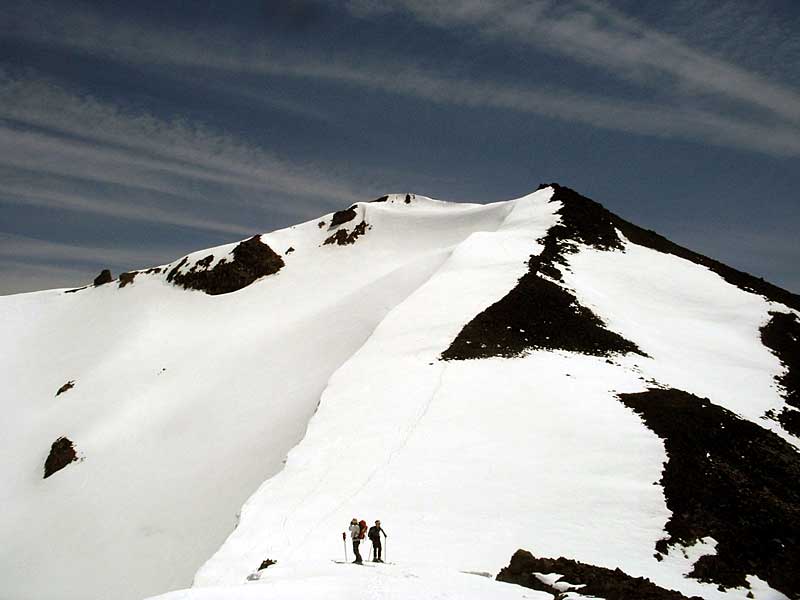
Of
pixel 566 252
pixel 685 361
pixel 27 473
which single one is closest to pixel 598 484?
pixel 685 361

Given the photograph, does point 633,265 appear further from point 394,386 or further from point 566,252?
point 394,386

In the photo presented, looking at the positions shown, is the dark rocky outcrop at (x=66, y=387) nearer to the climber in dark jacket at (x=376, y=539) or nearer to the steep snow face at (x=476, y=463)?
the steep snow face at (x=476, y=463)

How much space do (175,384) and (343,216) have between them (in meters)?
35.6

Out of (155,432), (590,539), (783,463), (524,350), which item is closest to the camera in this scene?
(590,539)

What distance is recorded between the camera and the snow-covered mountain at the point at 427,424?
1343 centimetres

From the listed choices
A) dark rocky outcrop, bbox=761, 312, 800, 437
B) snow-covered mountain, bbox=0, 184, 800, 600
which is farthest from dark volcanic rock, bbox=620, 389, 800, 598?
dark rocky outcrop, bbox=761, 312, 800, 437

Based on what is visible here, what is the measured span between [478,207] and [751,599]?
2270 inches

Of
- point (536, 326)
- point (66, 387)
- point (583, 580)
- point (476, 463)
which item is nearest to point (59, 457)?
point (66, 387)

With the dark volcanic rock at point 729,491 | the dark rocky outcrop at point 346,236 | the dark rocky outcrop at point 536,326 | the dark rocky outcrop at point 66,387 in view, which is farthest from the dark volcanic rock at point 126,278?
the dark volcanic rock at point 729,491

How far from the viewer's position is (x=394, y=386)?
2250 cm

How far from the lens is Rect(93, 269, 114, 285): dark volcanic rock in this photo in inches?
2773

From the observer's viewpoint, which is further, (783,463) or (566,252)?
(566,252)

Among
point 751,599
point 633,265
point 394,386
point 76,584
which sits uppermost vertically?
point 633,265

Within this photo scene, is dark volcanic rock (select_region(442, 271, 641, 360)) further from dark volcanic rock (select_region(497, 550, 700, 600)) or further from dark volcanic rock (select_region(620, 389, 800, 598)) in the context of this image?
dark volcanic rock (select_region(497, 550, 700, 600))
